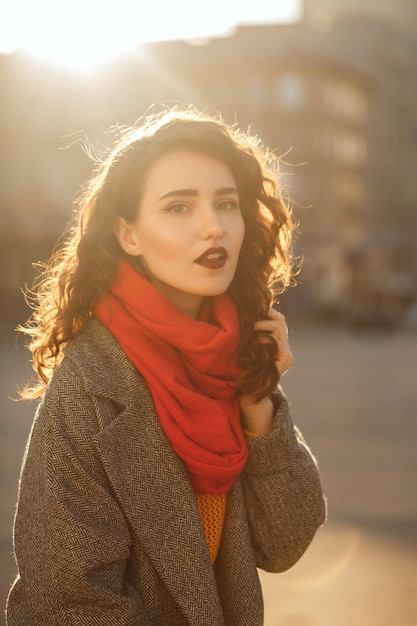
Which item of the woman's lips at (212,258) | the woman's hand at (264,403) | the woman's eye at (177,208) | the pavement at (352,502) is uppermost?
the woman's eye at (177,208)

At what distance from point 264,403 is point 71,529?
2.12 feet

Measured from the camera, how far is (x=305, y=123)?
69.6 metres

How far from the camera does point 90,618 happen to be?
7.50 feet

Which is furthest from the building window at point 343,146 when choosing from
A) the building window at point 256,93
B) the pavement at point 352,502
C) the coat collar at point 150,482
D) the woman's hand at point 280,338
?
the coat collar at point 150,482

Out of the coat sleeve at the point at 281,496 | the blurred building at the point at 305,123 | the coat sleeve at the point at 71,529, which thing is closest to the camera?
the coat sleeve at the point at 71,529

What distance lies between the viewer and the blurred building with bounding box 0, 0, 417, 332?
48.1m

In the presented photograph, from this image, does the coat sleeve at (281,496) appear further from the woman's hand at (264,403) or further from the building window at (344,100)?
the building window at (344,100)

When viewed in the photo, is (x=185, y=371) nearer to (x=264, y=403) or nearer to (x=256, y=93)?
(x=264, y=403)

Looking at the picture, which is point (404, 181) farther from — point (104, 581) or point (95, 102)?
point (104, 581)

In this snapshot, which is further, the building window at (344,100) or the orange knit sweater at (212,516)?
the building window at (344,100)

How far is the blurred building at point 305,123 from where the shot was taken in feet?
158

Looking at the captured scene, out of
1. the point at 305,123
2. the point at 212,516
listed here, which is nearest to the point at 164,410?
the point at 212,516

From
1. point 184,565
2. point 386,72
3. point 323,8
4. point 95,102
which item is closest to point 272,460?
point 184,565

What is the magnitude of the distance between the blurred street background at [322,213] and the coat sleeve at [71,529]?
99cm
